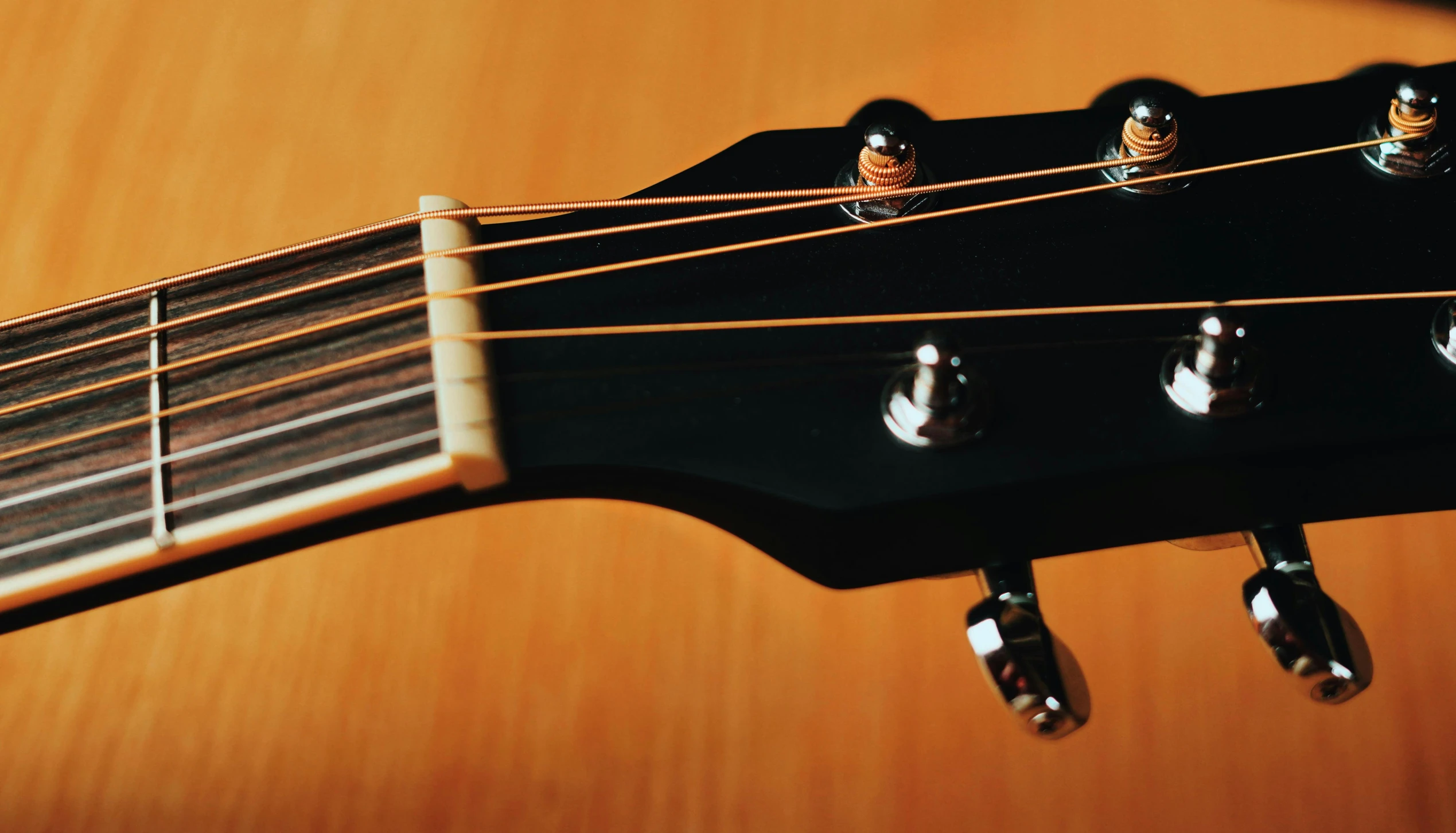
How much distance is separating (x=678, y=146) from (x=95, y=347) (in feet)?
1.35

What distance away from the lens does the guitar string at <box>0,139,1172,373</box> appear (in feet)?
1.52

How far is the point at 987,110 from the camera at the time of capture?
0.82m

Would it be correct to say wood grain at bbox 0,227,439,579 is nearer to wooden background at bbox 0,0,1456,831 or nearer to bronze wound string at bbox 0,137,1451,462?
bronze wound string at bbox 0,137,1451,462

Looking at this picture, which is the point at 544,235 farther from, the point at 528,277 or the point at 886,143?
the point at 886,143

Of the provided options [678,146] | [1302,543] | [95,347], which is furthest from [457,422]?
[678,146]

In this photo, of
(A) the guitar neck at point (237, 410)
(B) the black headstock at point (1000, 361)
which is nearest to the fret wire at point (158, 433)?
(A) the guitar neck at point (237, 410)

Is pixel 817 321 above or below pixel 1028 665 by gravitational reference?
above

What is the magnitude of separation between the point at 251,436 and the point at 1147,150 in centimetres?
33

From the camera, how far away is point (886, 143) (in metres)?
0.45

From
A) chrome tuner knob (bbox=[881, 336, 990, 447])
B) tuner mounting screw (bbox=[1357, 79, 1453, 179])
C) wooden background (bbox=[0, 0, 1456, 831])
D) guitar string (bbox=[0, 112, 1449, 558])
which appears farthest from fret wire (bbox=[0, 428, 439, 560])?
tuner mounting screw (bbox=[1357, 79, 1453, 179])

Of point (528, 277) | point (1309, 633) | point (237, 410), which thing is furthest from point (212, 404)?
point (1309, 633)

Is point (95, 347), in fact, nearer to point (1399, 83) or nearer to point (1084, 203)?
point (1084, 203)

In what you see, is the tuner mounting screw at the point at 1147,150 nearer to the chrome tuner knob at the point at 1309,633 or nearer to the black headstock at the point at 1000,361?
the black headstock at the point at 1000,361

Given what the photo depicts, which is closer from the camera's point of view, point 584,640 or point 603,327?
point 603,327
